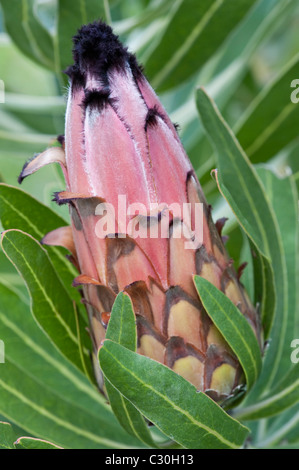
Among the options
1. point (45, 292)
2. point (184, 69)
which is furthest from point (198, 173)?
point (45, 292)

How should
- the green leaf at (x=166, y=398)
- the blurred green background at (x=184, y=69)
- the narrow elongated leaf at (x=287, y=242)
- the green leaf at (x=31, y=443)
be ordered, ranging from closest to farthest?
the green leaf at (x=166, y=398), the green leaf at (x=31, y=443), the narrow elongated leaf at (x=287, y=242), the blurred green background at (x=184, y=69)

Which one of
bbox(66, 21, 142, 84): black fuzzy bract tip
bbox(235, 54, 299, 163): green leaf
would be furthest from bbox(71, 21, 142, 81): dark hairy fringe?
bbox(235, 54, 299, 163): green leaf

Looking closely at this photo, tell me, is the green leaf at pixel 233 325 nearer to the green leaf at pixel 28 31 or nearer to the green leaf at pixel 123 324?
the green leaf at pixel 123 324

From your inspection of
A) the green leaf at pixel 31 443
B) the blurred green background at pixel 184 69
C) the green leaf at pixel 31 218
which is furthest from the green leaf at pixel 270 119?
the green leaf at pixel 31 443

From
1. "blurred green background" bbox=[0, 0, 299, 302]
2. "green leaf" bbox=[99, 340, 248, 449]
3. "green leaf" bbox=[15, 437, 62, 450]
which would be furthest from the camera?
"blurred green background" bbox=[0, 0, 299, 302]

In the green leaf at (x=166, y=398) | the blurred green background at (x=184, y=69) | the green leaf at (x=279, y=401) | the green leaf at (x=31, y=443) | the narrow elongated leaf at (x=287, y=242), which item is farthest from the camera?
the blurred green background at (x=184, y=69)

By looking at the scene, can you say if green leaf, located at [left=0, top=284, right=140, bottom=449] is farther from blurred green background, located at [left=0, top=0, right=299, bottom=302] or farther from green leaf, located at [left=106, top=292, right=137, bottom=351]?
green leaf, located at [left=106, top=292, right=137, bottom=351]
